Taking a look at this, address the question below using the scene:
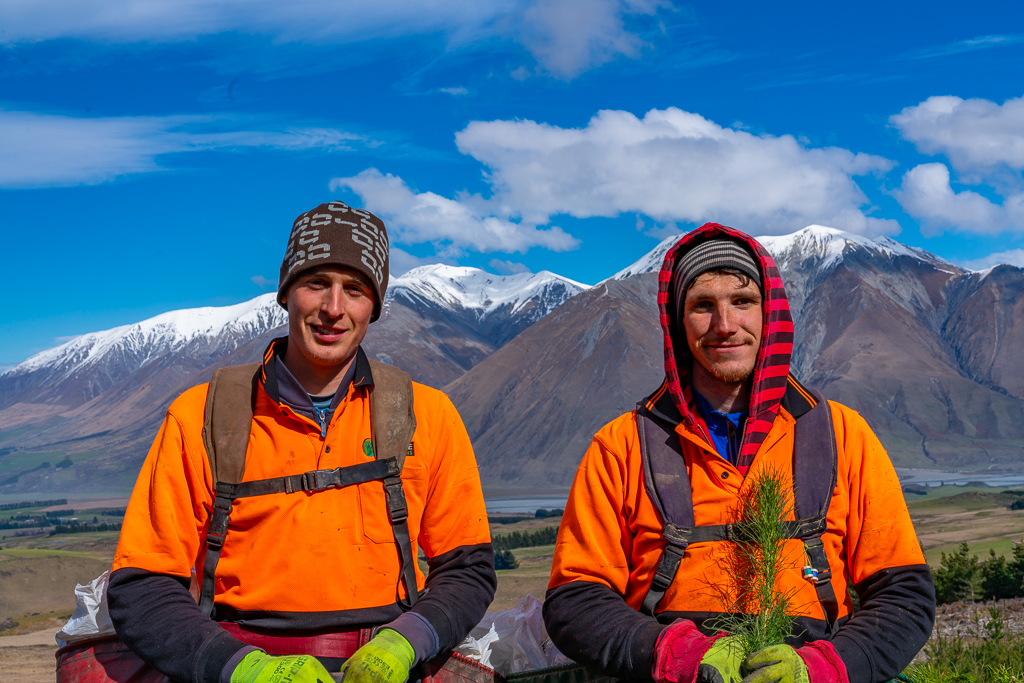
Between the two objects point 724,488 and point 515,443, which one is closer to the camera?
point 724,488

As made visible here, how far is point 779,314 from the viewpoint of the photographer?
3264 mm

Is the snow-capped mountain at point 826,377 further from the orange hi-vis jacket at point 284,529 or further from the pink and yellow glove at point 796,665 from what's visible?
the pink and yellow glove at point 796,665

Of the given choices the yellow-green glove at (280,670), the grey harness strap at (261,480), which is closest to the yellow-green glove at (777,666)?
the grey harness strap at (261,480)

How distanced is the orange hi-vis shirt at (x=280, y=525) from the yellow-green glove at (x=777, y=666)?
129 cm

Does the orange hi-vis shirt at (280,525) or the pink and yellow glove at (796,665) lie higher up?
the orange hi-vis shirt at (280,525)

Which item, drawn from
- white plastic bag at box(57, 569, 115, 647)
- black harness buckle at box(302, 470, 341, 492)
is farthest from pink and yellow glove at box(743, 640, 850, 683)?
white plastic bag at box(57, 569, 115, 647)

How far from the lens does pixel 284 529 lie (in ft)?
10.3

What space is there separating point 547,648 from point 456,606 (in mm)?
1064

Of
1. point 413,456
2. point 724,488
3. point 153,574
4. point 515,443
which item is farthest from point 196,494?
point 515,443

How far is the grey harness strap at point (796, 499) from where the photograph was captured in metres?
3.03

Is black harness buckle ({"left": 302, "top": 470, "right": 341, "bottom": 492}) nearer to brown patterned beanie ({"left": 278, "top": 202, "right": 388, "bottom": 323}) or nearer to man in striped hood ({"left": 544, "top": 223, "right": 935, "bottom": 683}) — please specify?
brown patterned beanie ({"left": 278, "top": 202, "right": 388, "bottom": 323})

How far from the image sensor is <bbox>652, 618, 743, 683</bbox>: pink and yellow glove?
9.07ft

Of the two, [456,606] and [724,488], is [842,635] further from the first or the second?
[456,606]

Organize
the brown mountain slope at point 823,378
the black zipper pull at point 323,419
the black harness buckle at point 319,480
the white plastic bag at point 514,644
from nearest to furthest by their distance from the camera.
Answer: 1. the black harness buckle at point 319,480
2. the black zipper pull at point 323,419
3. the white plastic bag at point 514,644
4. the brown mountain slope at point 823,378
